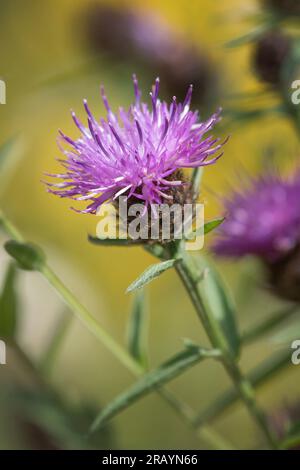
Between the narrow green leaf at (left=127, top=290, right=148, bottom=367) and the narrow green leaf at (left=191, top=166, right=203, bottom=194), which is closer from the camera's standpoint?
the narrow green leaf at (left=191, top=166, right=203, bottom=194)

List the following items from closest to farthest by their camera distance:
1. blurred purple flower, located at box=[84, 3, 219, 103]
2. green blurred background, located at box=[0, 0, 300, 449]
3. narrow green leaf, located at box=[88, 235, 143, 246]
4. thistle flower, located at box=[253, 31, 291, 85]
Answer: narrow green leaf, located at box=[88, 235, 143, 246]
thistle flower, located at box=[253, 31, 291, 85]
green blurred background, located at box=[0, 0, 300, 449]
blurred purple flower, located at box=[84, 3, 219, 103]

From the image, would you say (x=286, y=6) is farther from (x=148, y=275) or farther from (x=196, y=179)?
(x=148, y=275)

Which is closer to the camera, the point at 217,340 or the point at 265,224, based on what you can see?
the point at 217,340

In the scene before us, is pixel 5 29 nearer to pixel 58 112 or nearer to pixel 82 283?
pixel 58 112

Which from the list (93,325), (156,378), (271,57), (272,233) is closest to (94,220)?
(271,57)

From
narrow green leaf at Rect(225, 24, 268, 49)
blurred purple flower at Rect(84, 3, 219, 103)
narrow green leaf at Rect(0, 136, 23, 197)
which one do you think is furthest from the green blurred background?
narrow green leaf at Rect(0, 136, 23, 197)

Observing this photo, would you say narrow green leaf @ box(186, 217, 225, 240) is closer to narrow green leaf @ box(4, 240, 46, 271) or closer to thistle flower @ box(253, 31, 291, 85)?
narrow green leaf @ box(4, 240, 46, 271)
